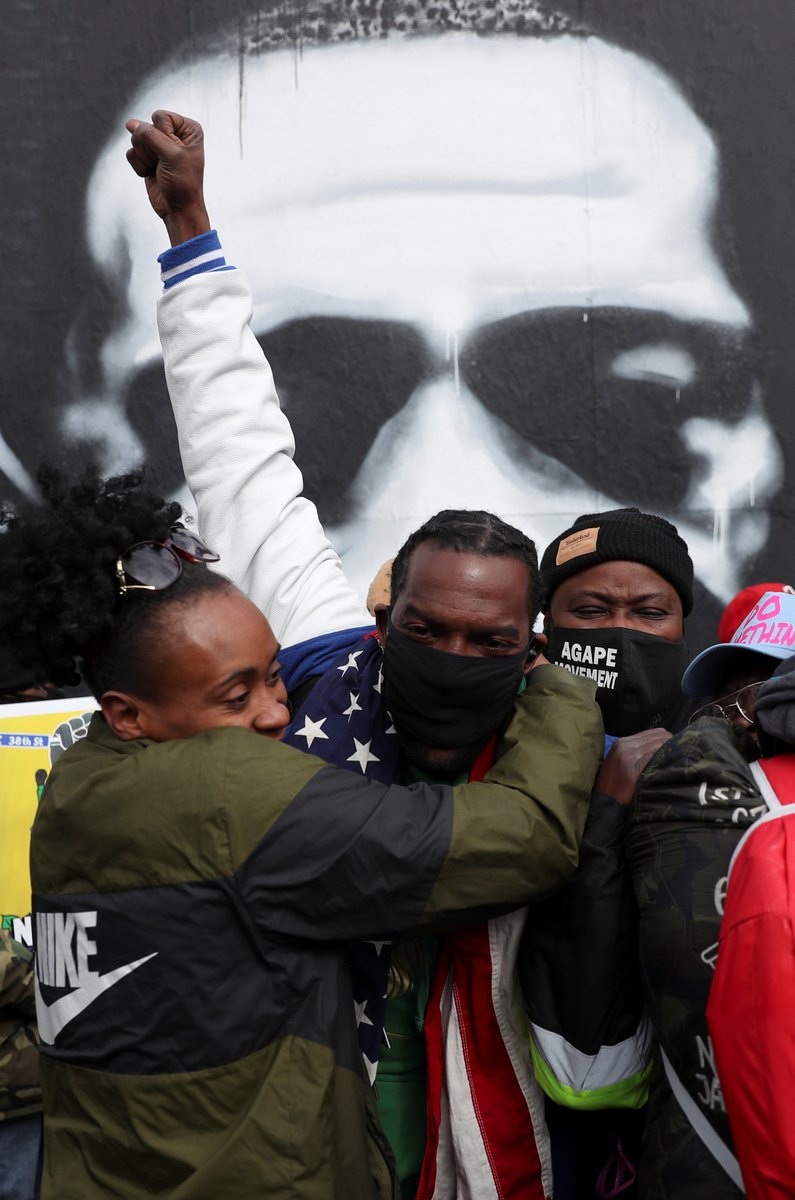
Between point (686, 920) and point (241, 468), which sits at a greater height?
point (241, 468)

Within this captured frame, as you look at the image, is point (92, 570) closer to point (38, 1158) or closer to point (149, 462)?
point (38, 1158)

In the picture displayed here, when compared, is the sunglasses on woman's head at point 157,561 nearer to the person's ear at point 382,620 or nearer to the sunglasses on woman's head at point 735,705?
the person's ear at point 382,620

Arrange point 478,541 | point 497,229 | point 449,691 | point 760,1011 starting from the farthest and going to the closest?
1. point 497,229
2. point 478,541
3. point 449,691
4. point 760,1011

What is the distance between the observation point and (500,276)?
4.28 meters

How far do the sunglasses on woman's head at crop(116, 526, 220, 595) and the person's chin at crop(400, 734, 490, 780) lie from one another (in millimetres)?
449

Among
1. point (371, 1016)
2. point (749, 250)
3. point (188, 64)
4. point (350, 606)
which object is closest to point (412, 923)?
point (371, 1016)

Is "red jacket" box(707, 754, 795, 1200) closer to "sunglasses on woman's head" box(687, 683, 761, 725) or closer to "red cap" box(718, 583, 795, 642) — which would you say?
"sunglasses on woman's head" box(687, 683, 761, 725)

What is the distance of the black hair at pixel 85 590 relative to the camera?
5.69ft

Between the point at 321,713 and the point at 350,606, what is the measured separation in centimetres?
43

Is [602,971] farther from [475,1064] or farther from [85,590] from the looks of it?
[85,590]

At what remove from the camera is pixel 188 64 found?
4.36 metres

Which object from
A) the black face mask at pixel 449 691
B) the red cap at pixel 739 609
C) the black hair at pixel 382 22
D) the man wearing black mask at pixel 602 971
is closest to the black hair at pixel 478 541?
the black face mask at pixel 449 691

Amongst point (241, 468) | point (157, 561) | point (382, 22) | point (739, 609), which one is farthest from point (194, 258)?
point (382, 22)

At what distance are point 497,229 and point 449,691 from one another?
2.84 metres
